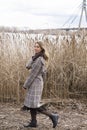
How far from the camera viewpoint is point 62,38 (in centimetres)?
884

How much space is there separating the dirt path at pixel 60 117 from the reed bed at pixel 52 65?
350 millimetres

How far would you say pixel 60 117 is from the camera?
24.3ft

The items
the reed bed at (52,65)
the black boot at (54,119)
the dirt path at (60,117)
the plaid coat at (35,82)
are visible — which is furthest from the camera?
the reed bed at (52,65)

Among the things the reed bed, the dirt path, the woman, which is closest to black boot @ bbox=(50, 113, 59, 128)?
the dirt path

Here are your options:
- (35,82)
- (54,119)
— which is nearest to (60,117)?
(54,119)

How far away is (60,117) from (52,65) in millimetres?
1504

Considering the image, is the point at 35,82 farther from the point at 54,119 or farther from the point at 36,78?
the point at 54,119

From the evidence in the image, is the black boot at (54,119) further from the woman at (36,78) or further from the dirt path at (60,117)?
the woman at (36,78)

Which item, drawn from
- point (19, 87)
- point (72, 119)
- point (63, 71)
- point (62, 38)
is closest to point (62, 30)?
point (62, 38)

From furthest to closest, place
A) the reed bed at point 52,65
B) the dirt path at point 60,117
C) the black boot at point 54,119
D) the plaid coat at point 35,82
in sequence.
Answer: the reed bed at point 52,65 → the dirt path at point 60,117 → the black boot at point 54,119 → the plaid coat at point 35,82

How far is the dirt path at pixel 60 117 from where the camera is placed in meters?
6.70

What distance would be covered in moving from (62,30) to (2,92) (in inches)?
80.0

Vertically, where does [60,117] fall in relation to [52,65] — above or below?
below

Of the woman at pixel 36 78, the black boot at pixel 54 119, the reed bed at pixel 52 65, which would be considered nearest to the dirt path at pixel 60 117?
the black boot at pixel 54 119
